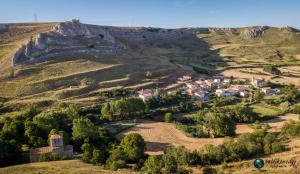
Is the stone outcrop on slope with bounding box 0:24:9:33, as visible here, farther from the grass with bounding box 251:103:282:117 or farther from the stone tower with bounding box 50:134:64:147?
the grass with bounding box 251:103:282:117

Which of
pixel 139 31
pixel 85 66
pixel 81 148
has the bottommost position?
pixel 81 148

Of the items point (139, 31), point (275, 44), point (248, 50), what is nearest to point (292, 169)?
point (248, 50)

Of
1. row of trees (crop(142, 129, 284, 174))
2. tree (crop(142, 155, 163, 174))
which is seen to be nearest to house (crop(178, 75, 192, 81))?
row of trees (crop(142, 129, 284, 174))

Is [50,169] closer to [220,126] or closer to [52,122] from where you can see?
[52,122]

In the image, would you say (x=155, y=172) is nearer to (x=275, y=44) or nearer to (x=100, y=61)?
(x=100, y=61)

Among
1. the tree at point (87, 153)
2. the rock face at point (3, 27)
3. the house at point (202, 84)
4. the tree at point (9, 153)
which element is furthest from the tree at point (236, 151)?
the rock face at point (3, 27)

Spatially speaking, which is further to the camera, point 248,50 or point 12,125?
point 248,50

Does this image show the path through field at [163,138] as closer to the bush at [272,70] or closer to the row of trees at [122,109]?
the row of trees at [122,109]
